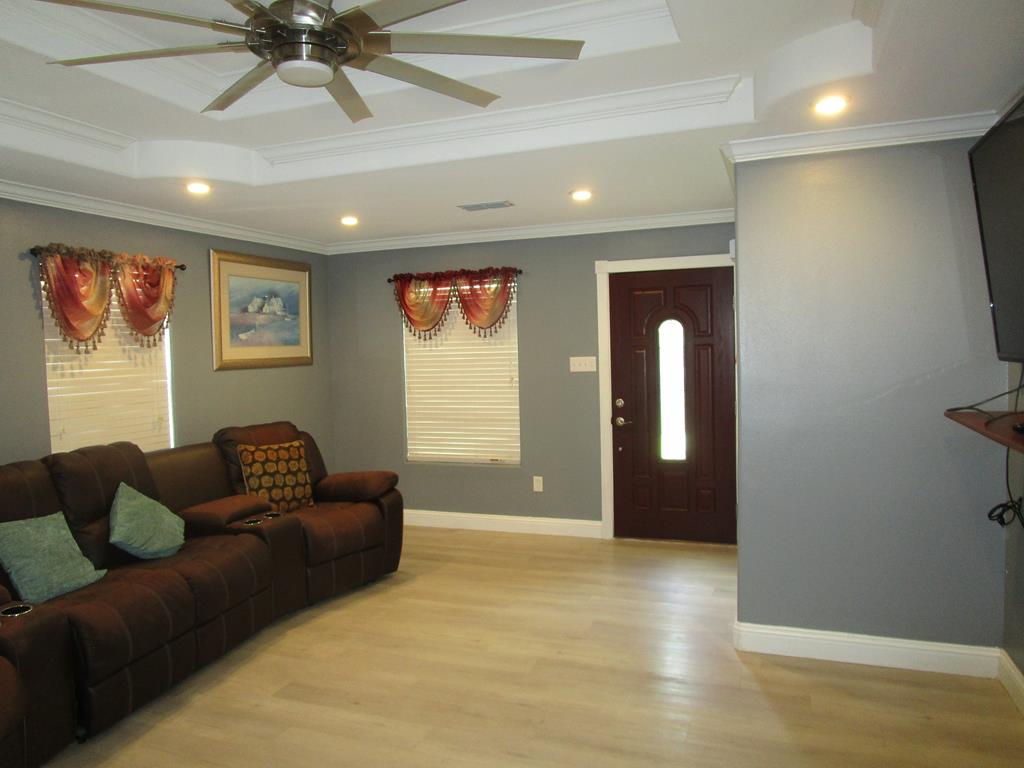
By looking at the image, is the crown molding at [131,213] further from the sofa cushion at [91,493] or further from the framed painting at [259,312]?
the sofa cushion at [91,493]

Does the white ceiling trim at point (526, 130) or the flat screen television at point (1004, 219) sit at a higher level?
the white ceiling trim at point (526, 130)

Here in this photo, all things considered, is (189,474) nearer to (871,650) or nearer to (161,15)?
(161,15)

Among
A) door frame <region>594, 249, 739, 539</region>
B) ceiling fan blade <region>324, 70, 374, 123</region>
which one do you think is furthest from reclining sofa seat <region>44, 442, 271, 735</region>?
door frame <region>594, 249, 739, 539</region>

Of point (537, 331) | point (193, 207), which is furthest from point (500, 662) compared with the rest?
point (193, 207)

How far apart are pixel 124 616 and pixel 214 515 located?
3.28ft

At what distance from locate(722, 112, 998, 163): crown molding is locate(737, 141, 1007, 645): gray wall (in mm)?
48

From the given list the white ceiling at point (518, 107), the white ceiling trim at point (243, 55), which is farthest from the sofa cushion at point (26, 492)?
the white ceiling trim at point (243, 55)

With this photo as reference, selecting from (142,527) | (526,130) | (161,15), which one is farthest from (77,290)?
(161,15)

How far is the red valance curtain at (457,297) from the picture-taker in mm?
5457

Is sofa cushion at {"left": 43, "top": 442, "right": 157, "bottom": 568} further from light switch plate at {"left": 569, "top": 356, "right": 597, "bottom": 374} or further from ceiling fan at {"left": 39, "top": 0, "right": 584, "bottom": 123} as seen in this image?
light switch plate at {"left": 569, "top": 356, "right": 597, "bottom": 374}

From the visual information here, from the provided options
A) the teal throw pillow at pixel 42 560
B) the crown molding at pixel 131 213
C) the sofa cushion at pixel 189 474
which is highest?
the crown molding at pixel 131 213

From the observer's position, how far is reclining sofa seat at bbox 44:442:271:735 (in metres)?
2.64

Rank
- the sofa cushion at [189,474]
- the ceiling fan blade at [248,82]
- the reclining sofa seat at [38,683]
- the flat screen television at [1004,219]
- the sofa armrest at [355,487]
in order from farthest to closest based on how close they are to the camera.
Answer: the sofa armrest at [355,487] → the sofa cushion at [189,474] → the reclining sofa seat at [38,683] → the flat screen television at [1004,219] → the ceiling fan blade at [248,82]

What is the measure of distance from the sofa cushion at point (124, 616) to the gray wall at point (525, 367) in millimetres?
2837
